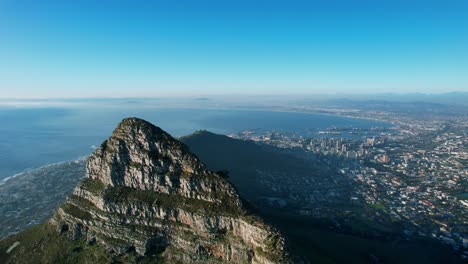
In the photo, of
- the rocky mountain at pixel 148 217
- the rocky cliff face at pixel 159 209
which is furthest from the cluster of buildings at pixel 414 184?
the rocky mountain at pixel 148 217

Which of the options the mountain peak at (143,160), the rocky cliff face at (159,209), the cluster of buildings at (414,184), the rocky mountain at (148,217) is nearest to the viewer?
the rocky cliff face at (159,209)

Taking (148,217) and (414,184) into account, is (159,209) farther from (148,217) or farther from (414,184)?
(414,184)

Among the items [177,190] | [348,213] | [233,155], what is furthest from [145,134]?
[233,155]

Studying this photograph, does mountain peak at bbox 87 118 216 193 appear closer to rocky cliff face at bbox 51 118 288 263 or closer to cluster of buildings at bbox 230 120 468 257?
rocky cliff face at bbox 51 118 288 263

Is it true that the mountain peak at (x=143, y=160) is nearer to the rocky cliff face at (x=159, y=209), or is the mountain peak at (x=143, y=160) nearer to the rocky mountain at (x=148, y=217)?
the rocky cliff face at (x=159, y=209)

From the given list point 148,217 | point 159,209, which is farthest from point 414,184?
point 148,217

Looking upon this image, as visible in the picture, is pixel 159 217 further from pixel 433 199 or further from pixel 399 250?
pixel 433 199
